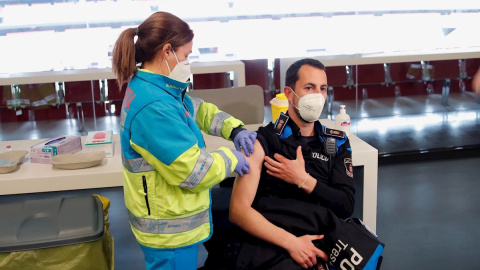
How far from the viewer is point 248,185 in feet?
7.07

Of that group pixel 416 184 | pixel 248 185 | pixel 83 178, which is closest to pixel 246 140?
pixel 248 185

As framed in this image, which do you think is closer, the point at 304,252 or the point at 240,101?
the point at 304,252

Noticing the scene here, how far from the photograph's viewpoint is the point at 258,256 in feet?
6.77

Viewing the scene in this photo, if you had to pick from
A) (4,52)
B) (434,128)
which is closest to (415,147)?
(434,128)

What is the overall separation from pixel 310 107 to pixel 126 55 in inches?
29.7

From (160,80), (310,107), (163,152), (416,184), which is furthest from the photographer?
(416,184)

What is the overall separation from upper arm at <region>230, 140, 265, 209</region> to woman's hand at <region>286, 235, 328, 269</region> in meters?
0.22

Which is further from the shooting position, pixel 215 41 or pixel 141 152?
pixel 215 41

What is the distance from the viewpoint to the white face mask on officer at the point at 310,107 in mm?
2266

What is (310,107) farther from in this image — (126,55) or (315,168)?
(126,55)

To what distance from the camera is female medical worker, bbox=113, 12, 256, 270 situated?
181 centimetres

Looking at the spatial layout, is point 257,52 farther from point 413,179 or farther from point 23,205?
point 23,205

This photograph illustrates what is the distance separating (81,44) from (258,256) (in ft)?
17.6

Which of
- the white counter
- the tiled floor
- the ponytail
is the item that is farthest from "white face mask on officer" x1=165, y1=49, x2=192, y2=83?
the tiled floor
